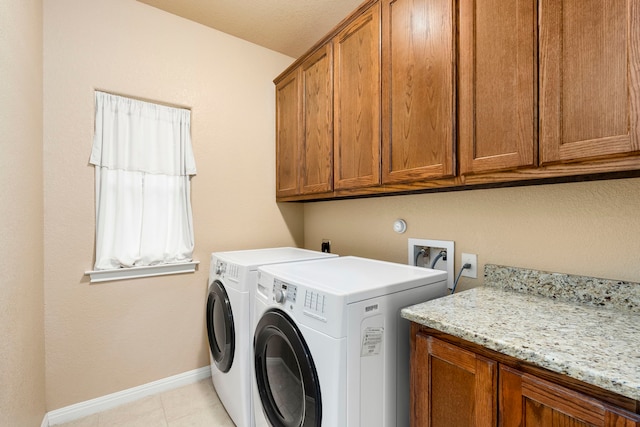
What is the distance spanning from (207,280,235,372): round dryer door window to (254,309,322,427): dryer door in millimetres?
317

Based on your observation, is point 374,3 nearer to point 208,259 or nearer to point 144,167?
point 144,167

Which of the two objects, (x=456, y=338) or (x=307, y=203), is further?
(x=307, y=203)

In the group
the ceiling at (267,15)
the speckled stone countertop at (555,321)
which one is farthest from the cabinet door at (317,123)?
the speckled stone countertop at (555,321)

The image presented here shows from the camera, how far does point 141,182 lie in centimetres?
200

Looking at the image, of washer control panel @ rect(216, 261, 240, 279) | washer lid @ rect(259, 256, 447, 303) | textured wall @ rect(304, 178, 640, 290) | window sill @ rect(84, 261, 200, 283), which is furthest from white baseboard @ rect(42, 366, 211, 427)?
textured wall @ rect(304, 178, 640, 290)

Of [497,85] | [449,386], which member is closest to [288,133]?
[497,85]

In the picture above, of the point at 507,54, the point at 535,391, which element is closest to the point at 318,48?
the point at 507,54

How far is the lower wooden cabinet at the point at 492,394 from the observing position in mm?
657

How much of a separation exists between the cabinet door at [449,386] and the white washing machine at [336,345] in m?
0.11

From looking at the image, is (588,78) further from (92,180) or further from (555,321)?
(92,180)

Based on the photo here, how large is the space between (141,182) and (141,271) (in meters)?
0.61

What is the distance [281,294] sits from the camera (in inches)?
48.8

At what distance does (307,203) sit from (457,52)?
71.6 inches

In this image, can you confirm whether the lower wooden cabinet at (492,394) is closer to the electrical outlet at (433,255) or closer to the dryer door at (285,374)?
the dryer door at (285,374)
